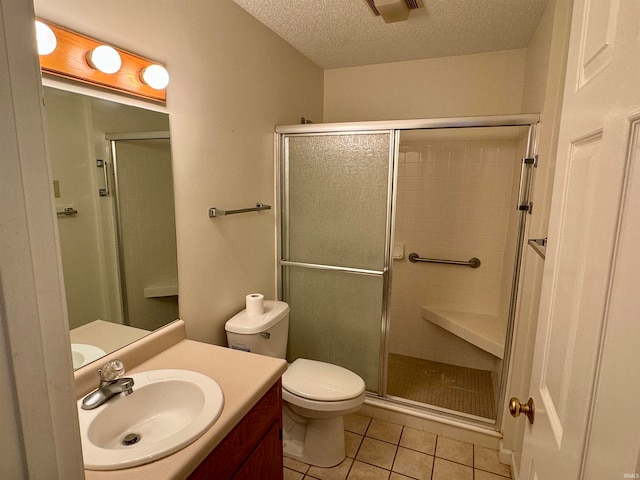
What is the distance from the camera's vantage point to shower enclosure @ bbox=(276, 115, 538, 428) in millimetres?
2086

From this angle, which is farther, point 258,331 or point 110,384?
point 258,331

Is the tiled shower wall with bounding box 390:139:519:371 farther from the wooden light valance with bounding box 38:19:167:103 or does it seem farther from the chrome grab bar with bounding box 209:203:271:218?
the wooden light valance with bounding box 38:19:167:103

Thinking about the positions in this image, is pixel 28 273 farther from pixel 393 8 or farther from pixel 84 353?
pixel 393 8

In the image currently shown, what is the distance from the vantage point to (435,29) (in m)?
2.07

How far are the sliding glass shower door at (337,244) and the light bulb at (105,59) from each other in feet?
3.71

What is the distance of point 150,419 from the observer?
1197 mm

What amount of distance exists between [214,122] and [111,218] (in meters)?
0.68

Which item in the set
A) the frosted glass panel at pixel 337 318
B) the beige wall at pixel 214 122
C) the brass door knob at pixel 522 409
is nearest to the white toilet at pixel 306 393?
the beige wall at pixel 214 122

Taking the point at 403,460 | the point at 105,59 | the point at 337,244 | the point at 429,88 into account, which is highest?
the point at 429,88

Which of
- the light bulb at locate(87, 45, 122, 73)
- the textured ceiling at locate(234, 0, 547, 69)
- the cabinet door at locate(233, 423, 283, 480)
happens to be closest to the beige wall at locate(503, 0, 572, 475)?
the textured ceiling at locate(234, 0, 547, 69)

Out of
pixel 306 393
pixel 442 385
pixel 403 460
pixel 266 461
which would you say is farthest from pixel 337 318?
pixel 266 461

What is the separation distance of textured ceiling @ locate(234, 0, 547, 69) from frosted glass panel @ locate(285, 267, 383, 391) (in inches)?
57.5

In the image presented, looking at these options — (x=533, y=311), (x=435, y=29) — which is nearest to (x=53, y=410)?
(x=533, y=311)

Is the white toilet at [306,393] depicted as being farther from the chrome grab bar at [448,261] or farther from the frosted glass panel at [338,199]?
the chrome grab bar at [448,261]
